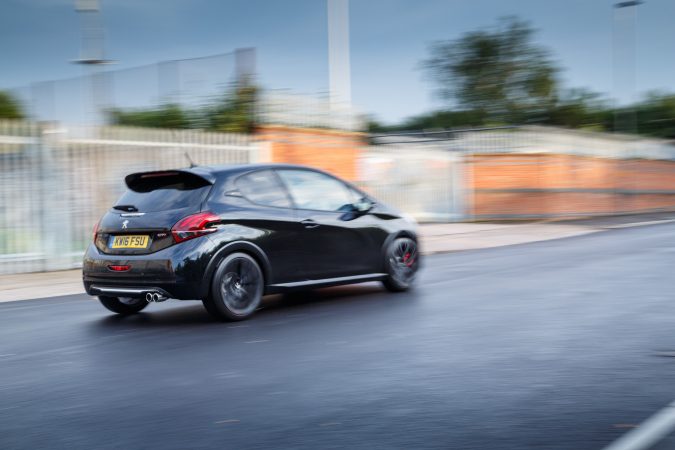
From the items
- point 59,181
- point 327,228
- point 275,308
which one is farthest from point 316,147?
point 275,308

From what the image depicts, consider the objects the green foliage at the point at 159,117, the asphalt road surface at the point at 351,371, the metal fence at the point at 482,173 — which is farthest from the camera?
the metal fence at the point at 482,173

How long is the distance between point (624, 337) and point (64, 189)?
9978 millimetres

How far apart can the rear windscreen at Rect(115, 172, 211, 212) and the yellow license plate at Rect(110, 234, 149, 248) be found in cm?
29

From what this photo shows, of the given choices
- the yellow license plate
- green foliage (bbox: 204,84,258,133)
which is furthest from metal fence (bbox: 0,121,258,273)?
the yellow license plate

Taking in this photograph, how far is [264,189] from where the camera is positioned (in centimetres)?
841

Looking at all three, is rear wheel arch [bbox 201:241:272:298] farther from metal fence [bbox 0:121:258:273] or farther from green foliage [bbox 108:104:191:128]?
green foliage [bbox 108:104:191:128]

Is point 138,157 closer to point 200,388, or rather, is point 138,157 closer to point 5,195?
point 5,195

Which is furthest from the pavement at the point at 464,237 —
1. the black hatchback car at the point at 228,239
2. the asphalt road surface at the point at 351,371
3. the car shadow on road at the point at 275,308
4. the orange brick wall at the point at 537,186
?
the black hatchback car at the point at 228,239

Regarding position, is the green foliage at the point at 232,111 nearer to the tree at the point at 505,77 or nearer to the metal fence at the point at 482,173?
the metal fence at the point at 482,173

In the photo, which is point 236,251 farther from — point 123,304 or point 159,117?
point 159,117

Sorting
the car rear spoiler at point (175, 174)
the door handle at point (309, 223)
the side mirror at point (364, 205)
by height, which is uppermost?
the car rear spoiler at point (175, 174)

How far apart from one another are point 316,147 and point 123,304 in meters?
12.9

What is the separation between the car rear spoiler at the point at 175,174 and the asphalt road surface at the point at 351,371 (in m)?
1.36

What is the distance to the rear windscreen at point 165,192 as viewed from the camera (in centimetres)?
784
